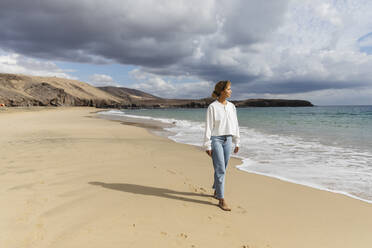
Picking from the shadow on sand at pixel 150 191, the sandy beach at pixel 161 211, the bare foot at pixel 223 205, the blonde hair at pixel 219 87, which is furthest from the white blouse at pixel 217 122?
the sandy beach at pixel 161 211

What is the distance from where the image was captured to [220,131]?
3711mm

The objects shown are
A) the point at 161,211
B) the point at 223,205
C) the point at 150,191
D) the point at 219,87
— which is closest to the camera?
the point at 161,211

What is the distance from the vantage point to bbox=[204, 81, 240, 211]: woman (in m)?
3.71

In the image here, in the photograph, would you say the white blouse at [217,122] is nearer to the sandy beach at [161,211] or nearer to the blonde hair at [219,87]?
the blonde hair at [219,87]

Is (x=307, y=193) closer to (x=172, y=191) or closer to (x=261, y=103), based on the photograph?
(x=172, y=191)

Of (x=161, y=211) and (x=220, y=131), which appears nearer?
(x=161, y=211)

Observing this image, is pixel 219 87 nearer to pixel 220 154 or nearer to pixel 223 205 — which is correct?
pixel 220 154

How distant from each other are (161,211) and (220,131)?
5.48ft

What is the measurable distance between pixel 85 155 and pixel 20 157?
182cm

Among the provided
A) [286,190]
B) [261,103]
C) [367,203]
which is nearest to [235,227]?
[286,190]

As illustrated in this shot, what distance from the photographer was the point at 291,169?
6543 mm

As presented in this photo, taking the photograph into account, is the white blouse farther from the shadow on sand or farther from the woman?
the shadow on sand

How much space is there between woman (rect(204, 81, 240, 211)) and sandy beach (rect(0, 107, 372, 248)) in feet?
1.77

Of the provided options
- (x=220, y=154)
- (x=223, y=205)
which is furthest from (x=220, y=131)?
(x=223, y=205)
